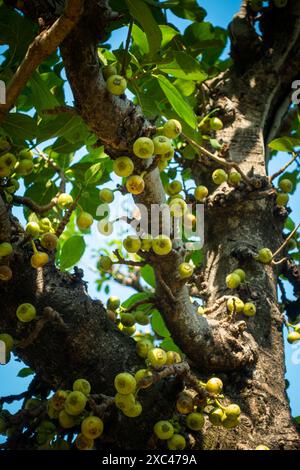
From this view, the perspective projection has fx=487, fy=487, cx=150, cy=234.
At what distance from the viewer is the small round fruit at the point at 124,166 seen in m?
1.86

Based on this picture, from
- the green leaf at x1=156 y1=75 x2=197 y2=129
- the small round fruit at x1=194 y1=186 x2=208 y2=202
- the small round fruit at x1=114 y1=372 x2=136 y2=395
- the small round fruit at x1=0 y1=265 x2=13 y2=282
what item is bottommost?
the small round fruit at x1=114 y1=372 x2=136 y2=395

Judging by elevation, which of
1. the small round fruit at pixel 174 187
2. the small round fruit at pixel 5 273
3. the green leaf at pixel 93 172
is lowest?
the small round fruit at pixel 5 273

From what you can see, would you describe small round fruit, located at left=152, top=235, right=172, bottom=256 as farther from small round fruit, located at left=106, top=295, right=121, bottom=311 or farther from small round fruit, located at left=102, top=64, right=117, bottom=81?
small round fruit, located at left=102, top=64, right=117, bottom=81

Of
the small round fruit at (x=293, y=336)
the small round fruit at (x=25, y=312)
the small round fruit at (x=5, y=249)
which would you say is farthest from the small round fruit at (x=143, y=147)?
the small round fruit at (x=293, y=336)

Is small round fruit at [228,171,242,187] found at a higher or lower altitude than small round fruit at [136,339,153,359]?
higher

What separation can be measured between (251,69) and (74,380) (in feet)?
8.50

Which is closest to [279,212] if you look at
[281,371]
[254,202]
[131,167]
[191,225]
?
[254,202]

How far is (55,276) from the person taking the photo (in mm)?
1995

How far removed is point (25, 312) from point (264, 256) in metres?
1.34

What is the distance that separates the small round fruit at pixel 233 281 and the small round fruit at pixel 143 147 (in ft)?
3.02

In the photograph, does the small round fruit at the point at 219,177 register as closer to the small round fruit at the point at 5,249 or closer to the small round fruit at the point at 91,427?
the small round fruit at the point at 5,249

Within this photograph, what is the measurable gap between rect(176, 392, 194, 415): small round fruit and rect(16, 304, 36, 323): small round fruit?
2.07 ft

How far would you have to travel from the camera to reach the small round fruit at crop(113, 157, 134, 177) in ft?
6.11

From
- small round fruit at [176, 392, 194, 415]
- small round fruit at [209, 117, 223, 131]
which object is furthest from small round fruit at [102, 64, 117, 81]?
small round fruit at [209, 117, 223, 131]
